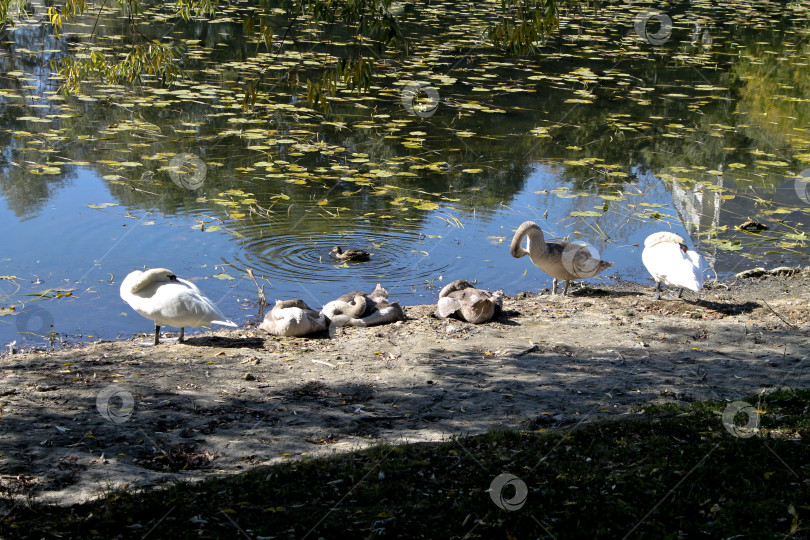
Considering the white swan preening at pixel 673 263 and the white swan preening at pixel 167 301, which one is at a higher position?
the white swan preening at pixel 673 263

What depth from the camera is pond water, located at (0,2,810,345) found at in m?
9.38

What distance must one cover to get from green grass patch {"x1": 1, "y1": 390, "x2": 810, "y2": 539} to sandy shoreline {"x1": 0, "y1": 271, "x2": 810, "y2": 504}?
40cm

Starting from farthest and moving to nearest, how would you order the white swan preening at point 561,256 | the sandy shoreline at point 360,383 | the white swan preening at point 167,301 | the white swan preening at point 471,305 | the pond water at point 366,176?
the pond water at point 366,176
the white swan preening at point 561,256
the white swan preening at point 471,305
the white swan preening at point 167,301
the sandy shoreline at point 360,383

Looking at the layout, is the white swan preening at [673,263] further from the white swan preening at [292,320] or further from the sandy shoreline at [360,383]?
the white swan preening at [292,320]

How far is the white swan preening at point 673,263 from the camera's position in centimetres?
814

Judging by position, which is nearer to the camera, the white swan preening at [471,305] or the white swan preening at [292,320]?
the white swan preening at [292,320]

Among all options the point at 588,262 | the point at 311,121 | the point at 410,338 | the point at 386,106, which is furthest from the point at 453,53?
the point at 410,338

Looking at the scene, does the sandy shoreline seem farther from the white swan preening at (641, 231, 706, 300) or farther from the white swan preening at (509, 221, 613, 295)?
the white swan preening at (509, 221, 613, 295)

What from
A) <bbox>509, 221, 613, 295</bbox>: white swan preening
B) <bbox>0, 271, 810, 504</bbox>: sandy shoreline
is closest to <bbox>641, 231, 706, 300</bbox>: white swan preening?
<bbox>0, 271, 810, 504</bbox>: sandy shoreline

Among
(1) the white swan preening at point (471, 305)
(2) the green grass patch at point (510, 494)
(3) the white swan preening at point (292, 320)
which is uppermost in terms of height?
(2) the green grass patch at point (510, 494)

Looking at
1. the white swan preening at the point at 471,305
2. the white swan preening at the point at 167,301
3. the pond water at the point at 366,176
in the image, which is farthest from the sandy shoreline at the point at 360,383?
the pond water at the point at 366,176

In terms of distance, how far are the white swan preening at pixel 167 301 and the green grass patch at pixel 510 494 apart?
2.84 m

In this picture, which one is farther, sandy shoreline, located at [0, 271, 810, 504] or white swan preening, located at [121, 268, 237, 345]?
white swan preening, located at [121, 268, 237, 345]

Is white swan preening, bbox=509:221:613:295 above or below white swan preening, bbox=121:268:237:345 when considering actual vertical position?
above
